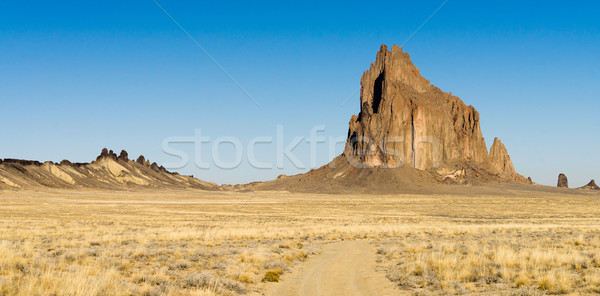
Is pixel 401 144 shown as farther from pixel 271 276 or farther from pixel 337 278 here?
pixel 271 276

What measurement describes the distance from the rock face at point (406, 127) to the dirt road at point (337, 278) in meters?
139

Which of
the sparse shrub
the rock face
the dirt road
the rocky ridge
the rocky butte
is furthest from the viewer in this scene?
the rock face

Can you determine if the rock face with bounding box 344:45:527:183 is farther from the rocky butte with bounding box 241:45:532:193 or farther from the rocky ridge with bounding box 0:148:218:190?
the rocky ridge with bounding box 0:148:218:190

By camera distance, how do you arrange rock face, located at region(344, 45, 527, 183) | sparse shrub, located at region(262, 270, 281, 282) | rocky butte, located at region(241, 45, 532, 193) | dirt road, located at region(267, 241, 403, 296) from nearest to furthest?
dirt road, located at region(267, 241, 403, 296) < sparse shrub, located at region(262, 270, 281, 282) < rocky butte, located at region(241, 45, 532, 193) < rock face, located at region(344, 45, 527, 183)

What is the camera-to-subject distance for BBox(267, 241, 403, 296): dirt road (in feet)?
33.3

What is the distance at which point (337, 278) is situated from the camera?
11.8 m

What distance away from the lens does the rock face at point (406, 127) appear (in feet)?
526

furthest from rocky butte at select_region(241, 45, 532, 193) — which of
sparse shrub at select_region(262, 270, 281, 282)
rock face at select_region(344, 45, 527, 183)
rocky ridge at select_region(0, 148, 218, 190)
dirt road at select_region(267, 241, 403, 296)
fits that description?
sparse shrub at select_region(262, 270, 281, 282)

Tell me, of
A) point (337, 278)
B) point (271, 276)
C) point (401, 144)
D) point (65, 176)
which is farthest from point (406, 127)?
point (271, 276)

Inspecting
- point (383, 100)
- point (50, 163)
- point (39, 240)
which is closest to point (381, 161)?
point (383, 100)

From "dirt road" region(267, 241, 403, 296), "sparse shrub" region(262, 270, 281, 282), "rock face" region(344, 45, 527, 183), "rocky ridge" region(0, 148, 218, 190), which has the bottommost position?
"dirt road" region(267, 241, 403, 296)

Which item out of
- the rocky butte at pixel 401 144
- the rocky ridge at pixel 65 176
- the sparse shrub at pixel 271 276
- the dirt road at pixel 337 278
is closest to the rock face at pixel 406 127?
the rocky butte at pixel 401 144

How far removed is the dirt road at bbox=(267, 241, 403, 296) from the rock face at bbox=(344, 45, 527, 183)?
139238 mm

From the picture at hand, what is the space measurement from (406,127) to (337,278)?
157805mm
